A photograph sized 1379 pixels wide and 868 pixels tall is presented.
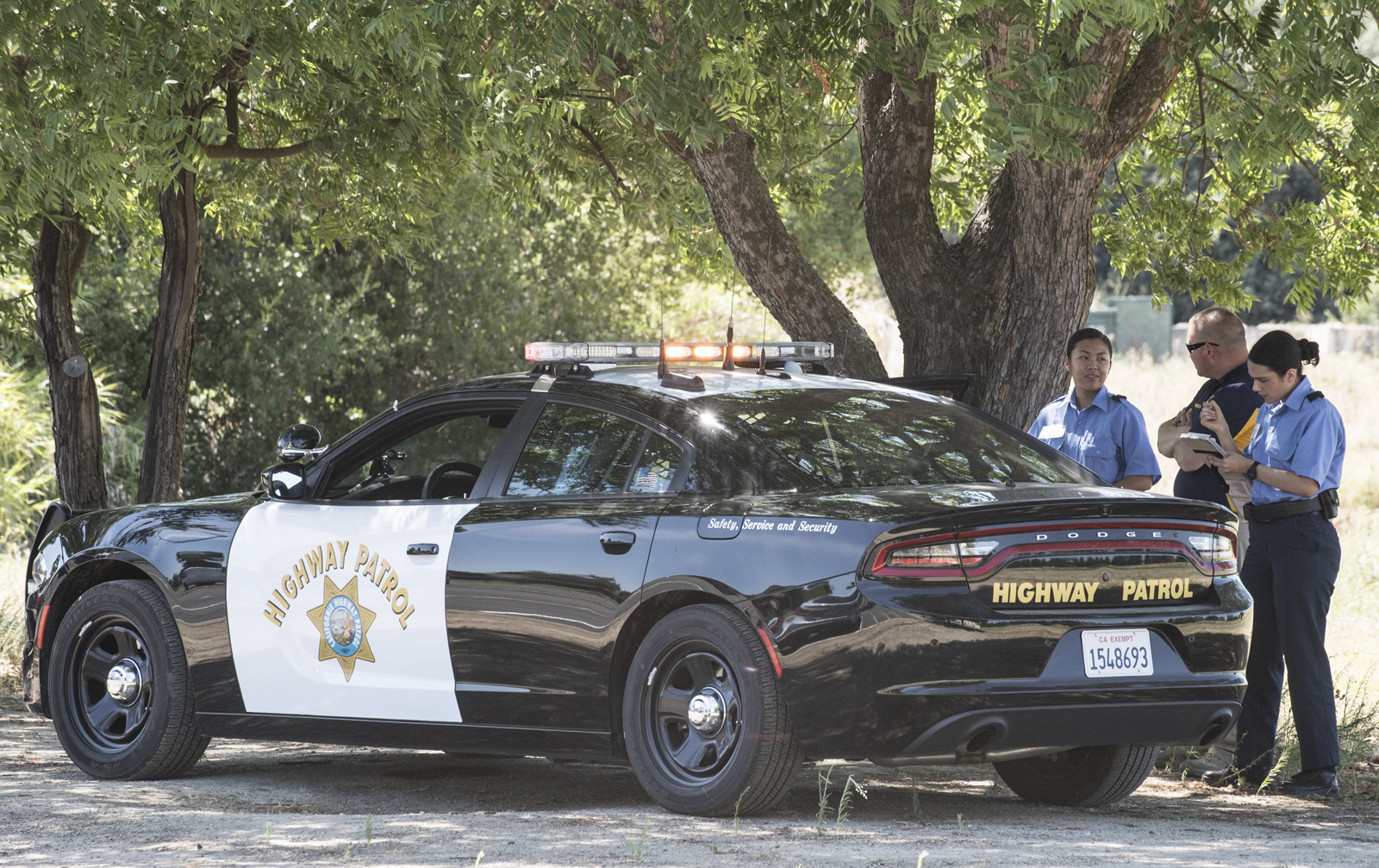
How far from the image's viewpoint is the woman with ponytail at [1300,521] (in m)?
6.36

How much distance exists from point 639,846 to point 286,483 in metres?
2.50

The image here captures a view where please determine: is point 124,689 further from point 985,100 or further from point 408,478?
point 985,100

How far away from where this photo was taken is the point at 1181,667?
205 inches

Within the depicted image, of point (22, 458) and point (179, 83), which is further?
point (22, 458)

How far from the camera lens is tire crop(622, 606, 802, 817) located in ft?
16.7

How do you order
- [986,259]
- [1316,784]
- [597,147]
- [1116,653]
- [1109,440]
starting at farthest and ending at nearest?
[597,147], [986,259], [1109,440], [1316,784], [1116,653]

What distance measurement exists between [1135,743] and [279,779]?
11.7 feet

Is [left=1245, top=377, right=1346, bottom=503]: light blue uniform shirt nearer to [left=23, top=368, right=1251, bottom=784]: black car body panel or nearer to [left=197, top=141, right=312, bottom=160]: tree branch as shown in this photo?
[left=23, top=368, right=1251, bottom=784]: black car body panel

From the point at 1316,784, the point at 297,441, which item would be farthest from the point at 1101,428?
the point at 297,441

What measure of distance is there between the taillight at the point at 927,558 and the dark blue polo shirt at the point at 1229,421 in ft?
6.96

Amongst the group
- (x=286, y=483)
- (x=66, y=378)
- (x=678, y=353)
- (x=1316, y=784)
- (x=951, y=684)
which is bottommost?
(x=1316, y=784)

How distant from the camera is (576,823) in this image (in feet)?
17.8

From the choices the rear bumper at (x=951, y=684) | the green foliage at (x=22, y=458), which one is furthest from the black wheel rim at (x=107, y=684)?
the green foliage at (x=22, y=458)

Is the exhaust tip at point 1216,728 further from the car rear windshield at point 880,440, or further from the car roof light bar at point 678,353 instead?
the car roof light bar at point 678,353
